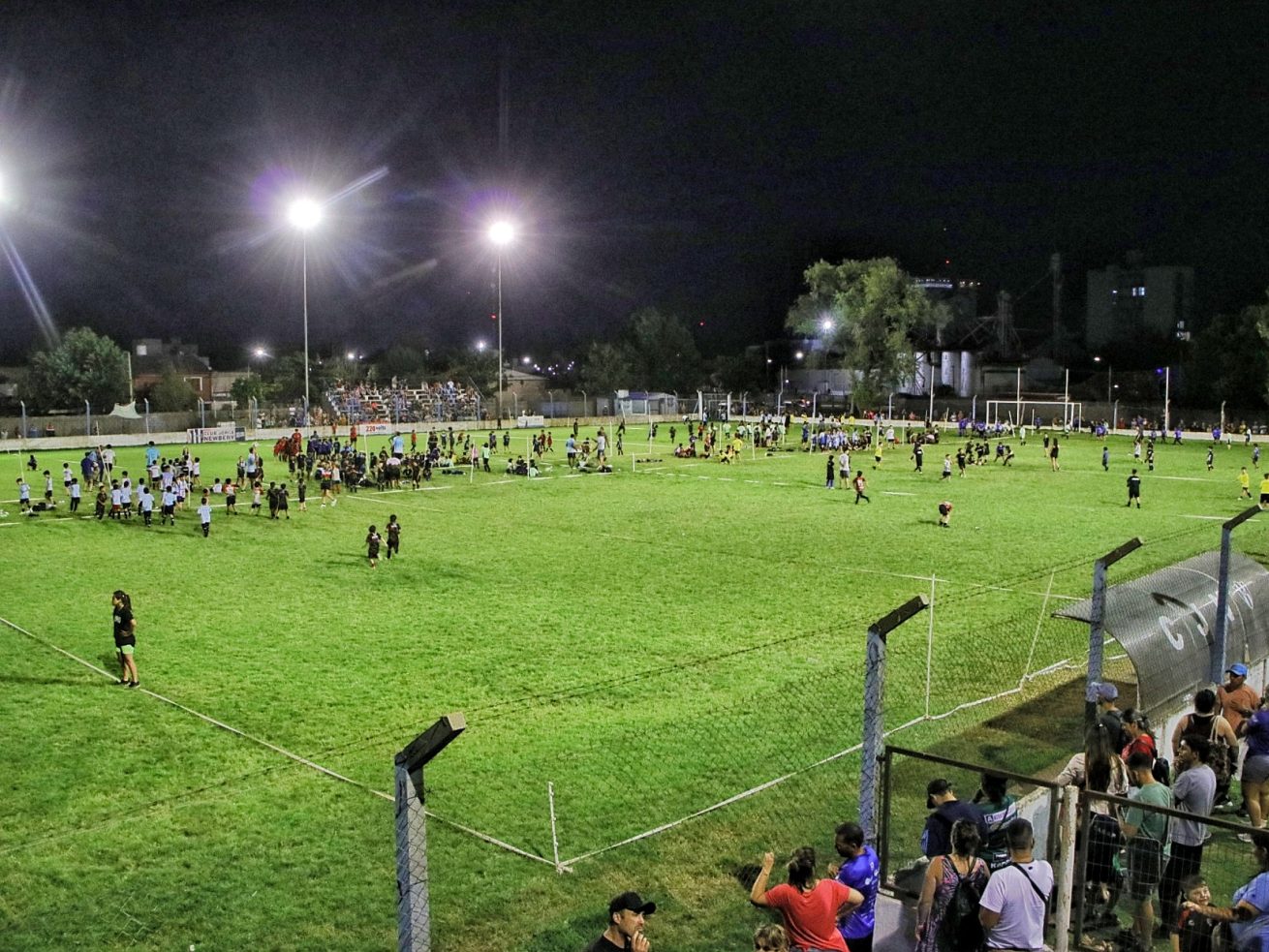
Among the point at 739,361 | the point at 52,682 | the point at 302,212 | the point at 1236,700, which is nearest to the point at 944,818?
the point at 1236,700

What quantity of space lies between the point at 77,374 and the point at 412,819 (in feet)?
278

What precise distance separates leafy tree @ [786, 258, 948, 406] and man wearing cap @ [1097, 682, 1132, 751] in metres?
81.1

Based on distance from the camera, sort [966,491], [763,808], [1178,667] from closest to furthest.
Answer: [763,808] → [1178,667] → [966,491]

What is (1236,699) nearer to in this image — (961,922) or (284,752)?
(961,922)

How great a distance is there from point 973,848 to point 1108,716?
3.25m

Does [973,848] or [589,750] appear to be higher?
[973,848]

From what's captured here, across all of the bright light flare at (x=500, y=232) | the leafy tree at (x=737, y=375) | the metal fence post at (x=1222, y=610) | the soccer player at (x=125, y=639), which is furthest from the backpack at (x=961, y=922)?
the leafy tree at (x=737, y=375)

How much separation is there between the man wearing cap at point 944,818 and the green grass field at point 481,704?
5.52 ft

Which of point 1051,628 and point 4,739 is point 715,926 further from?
point 1051,628

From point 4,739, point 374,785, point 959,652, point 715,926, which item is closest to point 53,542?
point 4,739

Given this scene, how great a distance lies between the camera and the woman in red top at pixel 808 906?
5809 mm

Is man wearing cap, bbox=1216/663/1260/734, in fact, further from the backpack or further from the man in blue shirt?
the man in blue shirt

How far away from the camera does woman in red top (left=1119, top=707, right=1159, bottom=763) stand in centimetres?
774

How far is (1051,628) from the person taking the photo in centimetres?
1630
